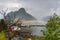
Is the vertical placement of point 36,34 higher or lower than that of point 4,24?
lower

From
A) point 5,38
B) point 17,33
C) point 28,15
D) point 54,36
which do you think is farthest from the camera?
point 28,15

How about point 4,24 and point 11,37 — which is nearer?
point 11,37

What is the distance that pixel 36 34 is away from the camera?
128 inches

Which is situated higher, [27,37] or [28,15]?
[28,15]

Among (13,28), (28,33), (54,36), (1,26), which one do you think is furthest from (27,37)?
(54,36)

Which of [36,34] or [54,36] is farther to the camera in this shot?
[36,34]

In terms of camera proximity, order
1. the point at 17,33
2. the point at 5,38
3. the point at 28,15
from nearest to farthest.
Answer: the point at 5,38
the point at 17,33
the point at 28,15

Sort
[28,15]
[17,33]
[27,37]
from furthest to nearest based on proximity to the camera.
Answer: [28,15] → [27,37] → [17,33]

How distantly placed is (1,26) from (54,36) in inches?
77.0

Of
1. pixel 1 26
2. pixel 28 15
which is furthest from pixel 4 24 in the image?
pixel 28 15

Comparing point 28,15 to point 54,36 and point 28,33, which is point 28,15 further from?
point 54,36

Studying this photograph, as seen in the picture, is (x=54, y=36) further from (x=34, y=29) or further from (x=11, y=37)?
(x=34, y=29)

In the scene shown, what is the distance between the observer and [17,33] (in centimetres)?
286

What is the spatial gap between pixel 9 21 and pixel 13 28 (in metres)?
0.19
